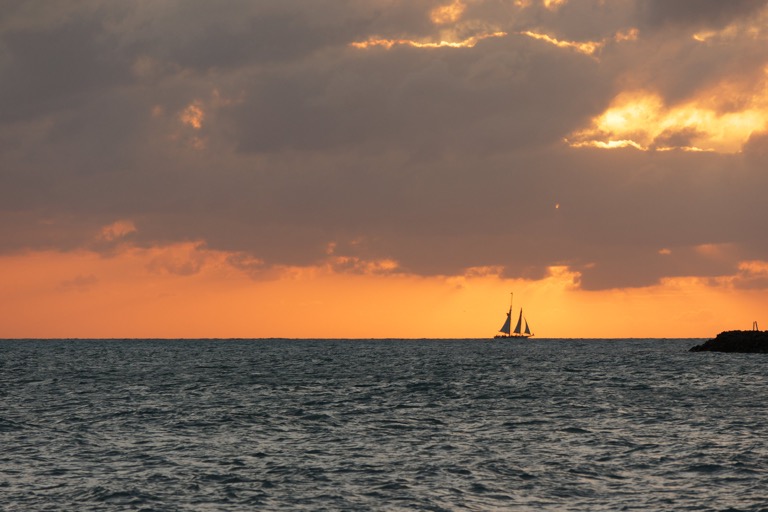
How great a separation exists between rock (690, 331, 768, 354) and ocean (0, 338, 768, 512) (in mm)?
98142

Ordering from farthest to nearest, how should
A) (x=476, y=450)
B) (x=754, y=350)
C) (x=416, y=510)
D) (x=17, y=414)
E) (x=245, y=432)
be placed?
(x=754, y=350) → (x=17, y=414) → (x=245, y=432) → (x=476, y=450) → (x=416, y=510)

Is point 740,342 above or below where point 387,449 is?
above

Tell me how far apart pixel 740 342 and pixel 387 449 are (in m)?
148

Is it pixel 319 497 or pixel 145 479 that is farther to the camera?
pixel 145 479

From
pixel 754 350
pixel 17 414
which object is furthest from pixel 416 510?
pixel 754 350

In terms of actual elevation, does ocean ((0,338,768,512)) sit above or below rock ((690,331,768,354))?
below

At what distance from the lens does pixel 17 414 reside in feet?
188

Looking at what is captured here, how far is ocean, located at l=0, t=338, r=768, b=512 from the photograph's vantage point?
1239 inches

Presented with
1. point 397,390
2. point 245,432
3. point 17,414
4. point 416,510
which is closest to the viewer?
point 416,510

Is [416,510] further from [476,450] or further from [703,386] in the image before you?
[703,386]

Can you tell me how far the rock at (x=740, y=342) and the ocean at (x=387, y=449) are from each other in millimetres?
98142

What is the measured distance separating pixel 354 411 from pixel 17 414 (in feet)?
68.9

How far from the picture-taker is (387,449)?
138ft

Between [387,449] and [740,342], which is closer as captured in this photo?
[387,449]
